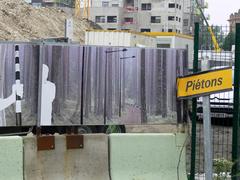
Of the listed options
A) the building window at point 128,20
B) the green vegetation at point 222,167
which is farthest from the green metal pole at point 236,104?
the building window at point 128,20

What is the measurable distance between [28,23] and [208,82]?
38482mm

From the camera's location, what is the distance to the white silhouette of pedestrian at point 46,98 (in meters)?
6.73

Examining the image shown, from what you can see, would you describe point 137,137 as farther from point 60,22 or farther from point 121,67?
point 60,22

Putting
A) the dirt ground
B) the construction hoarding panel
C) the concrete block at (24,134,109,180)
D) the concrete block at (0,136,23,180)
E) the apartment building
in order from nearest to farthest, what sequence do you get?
the concrete block at (0,136,23,180), the concrete block at (24,134,109,180), the construction hoarding panel, the dirt ground, the apartment building

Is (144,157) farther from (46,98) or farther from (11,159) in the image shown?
(11,159)

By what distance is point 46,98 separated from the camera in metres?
6.80

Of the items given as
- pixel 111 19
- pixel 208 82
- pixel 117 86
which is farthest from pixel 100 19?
pixel 208 82

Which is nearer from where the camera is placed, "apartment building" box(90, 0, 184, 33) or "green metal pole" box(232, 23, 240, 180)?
"green metal pole" box(232, 23, 240, 180)

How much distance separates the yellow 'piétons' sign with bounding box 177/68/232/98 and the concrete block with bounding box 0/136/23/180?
6.99 ft

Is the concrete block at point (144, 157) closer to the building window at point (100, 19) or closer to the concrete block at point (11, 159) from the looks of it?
the concrete block at point (11, 159)

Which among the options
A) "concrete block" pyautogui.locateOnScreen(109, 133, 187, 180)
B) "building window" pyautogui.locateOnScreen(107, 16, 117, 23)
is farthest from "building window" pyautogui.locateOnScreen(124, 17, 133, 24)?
"concrete block" pyautogui.locateOnScreen(109, 133, 187, 180)

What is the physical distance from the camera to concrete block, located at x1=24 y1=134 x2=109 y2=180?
241 inches

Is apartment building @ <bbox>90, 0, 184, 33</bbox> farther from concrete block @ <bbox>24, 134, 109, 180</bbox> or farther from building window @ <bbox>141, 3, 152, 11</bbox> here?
concrete block @ <bbox>24, 134, 109, 180</bbox>

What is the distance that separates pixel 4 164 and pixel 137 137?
164 centimetres
